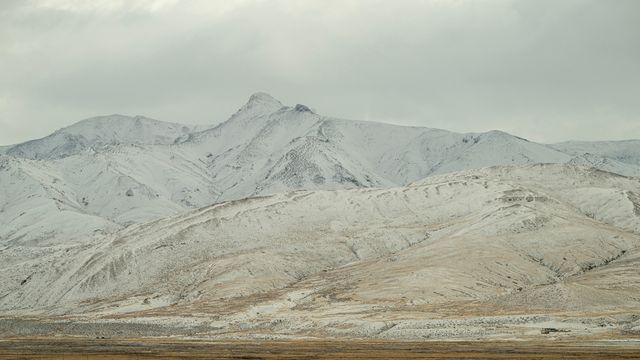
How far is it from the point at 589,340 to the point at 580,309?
120ft

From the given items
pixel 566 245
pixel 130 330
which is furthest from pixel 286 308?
pixel 566 245

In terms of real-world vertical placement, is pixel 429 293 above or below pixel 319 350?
above

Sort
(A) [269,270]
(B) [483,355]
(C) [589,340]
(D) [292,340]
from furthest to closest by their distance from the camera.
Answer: (A) [269,270] < (D) [292,340] < (C) [589,340] < (B) [483,355]

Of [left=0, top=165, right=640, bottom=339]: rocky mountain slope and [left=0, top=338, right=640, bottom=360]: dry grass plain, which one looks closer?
[left=0, top=338, right=640, bottom=360]: dry grass plain

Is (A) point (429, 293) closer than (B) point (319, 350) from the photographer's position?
No

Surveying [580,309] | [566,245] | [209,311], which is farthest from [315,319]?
[566,245]

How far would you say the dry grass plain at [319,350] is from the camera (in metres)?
87.0

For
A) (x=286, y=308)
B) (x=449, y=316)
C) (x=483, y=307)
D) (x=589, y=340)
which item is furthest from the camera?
(x=286, y=308)

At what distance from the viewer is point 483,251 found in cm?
18338

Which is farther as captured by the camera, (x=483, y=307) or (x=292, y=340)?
(x=483, y=307)

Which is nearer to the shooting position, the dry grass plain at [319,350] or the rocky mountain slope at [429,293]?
the dry grass plain at [319,350]

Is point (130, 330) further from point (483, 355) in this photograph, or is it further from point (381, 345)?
point (483, 355)

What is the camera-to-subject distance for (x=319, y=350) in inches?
3895

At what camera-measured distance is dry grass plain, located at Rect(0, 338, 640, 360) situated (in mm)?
87000
